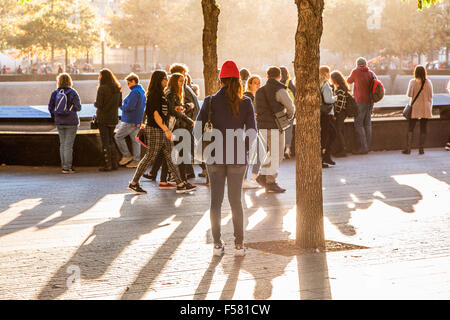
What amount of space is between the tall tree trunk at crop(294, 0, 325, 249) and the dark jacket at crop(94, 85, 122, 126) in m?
6.92

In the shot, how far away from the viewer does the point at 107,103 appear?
13930mm

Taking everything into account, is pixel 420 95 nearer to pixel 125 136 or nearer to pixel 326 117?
pixel 326 117

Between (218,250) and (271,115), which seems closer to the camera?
(218,250)

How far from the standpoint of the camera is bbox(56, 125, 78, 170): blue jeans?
46.0 feet

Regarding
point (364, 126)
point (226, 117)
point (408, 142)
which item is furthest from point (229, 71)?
point (408, 142)

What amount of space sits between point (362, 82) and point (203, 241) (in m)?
9.33

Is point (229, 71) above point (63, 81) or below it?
above

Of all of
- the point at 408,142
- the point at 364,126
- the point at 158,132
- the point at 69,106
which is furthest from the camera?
the point at 364,126

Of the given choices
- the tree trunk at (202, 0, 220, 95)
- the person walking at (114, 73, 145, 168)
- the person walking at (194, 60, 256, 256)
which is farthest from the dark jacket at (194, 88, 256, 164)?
the person walking at (114, 73, 145, 168)

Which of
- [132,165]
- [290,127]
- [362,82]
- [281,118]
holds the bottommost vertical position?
[132,165]

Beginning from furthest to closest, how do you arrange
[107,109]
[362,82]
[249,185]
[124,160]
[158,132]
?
[362,82], [124,160], [107,109], [249,185], [158,132]

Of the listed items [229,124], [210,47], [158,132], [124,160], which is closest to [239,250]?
[229,124]
